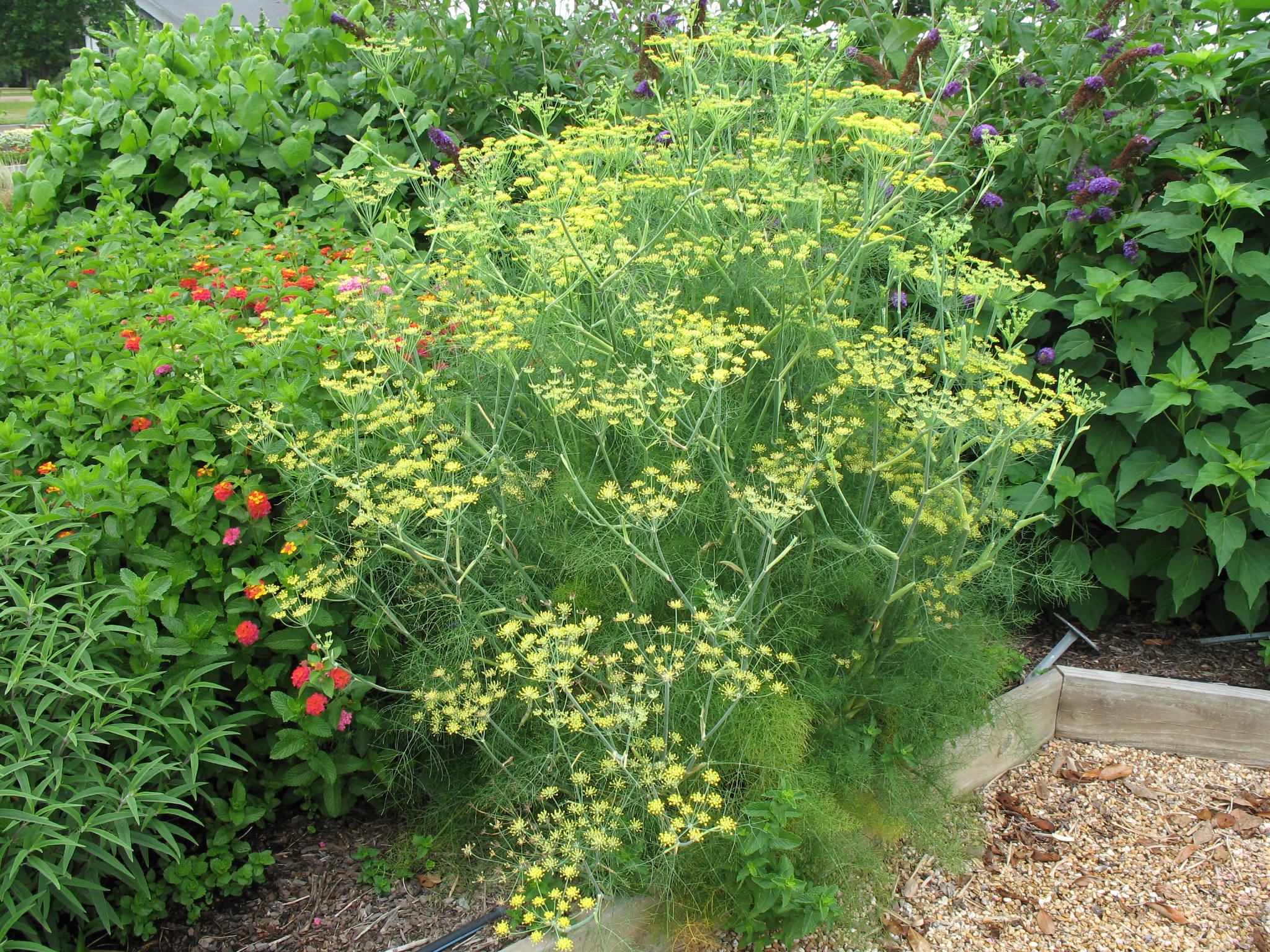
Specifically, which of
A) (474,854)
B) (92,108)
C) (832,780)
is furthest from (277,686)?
(92,108)

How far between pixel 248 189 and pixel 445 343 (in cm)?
305

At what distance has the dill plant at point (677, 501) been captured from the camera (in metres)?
2.26

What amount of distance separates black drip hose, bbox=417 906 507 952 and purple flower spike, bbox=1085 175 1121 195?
3.35 meters

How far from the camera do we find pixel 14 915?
184 cm

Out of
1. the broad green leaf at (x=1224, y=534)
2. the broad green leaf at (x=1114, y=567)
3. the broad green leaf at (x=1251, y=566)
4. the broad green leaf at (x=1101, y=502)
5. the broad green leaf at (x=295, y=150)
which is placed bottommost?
the broad green leaf at (x=1114, y=567)

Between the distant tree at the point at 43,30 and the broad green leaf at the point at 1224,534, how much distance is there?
65.1 m

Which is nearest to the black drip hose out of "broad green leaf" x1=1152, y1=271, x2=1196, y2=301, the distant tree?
"broad green leaf" x1=1152, y1=271, x2=1196, y2=301

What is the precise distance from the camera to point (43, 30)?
172 ft

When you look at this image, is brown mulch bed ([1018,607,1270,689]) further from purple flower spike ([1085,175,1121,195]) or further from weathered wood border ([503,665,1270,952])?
purple flower spike ([1085,175,1121,195])

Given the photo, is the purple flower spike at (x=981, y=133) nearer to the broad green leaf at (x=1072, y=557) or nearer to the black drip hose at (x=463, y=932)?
the broad green leaf at (x=1072, y=557)

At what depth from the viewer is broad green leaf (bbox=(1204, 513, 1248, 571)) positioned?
10.6 ft

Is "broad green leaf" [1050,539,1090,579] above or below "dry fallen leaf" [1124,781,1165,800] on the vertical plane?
above

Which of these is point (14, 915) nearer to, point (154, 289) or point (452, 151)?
point (154, 289)

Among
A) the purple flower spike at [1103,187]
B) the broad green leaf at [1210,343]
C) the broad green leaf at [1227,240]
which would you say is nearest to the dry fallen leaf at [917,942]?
the broad green leaf at [1210,343]
